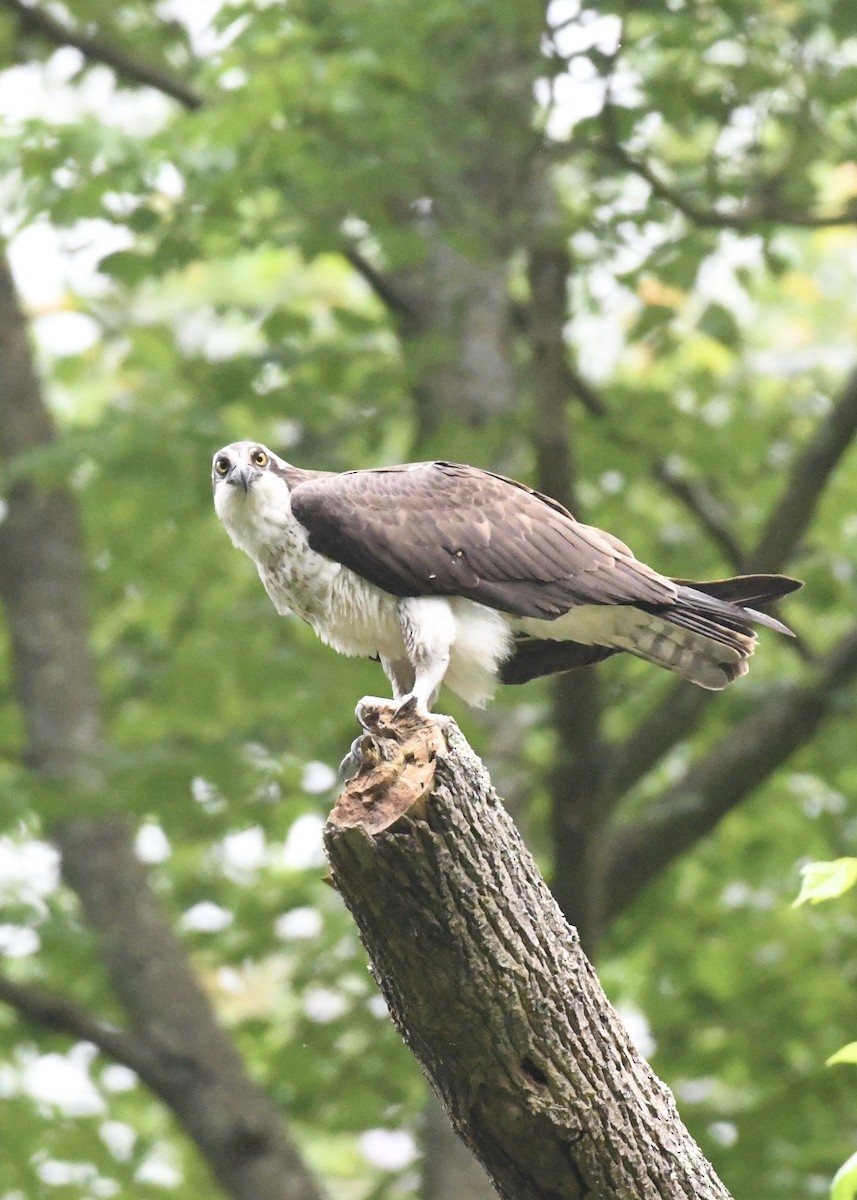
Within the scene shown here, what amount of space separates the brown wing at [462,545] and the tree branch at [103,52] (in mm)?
5083

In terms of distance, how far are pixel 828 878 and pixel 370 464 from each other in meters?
7.39

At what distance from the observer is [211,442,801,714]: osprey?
18.0ft

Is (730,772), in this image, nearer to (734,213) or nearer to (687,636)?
(734,213)

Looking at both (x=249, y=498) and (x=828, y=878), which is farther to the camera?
(x=249, y=498)

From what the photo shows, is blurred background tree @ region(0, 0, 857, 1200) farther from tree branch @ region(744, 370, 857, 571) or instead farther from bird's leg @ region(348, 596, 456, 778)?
bird's leg @ region(348, 596, 456, 778)

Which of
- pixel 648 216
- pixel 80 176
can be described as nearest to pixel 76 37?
pixel 80 176

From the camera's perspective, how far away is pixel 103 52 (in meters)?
Result: 10.1

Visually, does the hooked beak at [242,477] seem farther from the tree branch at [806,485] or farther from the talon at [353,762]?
the tree branch at [806,485]

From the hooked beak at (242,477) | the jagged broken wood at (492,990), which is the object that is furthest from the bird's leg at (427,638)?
the jagged broken wood at (492,990)

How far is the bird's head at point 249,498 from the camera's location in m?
5.61

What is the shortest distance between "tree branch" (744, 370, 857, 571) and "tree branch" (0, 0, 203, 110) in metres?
4.17

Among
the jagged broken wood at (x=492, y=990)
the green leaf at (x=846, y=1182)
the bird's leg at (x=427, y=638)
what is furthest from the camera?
the bird's leg at (x=427, y=638)

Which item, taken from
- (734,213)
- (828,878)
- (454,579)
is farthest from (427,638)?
(734,213)

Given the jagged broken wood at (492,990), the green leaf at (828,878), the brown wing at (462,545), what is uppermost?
the brown wing at (462,545)
